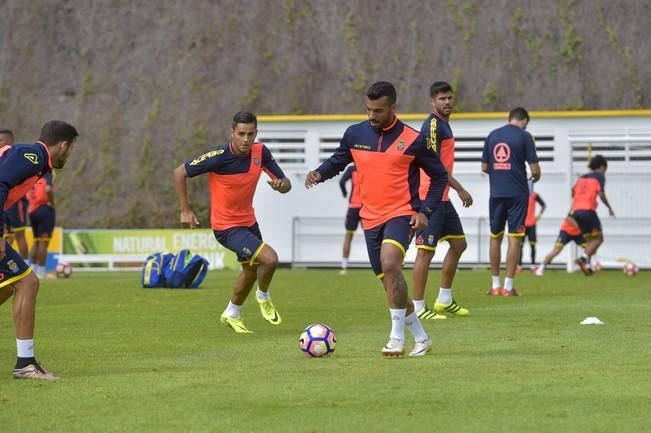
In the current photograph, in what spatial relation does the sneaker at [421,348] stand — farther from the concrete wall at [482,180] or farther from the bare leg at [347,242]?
the concrete wall at [482,180]

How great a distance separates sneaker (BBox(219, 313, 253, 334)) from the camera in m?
13.7

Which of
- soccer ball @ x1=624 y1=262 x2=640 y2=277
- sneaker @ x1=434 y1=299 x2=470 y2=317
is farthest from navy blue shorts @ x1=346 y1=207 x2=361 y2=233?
sneaker @ x1=434 y1=299 x2=470 y2=317

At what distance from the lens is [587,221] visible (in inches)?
1061

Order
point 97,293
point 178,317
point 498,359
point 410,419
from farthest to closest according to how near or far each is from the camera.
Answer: point 97,293 → point 178,317 → point 498,359 → point 410,419

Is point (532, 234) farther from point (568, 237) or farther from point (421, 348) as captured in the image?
point (421, 348)

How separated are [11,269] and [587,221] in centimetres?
1883

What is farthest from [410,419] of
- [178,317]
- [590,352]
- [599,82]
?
[599,82]

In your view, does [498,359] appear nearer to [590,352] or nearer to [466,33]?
[590,352]

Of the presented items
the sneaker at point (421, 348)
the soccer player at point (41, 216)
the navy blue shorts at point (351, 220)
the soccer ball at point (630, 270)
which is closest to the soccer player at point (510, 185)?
the sneaker at point (421, 348)

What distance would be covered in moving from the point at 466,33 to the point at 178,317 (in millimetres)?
30868

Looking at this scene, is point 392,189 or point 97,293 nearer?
point 392,189

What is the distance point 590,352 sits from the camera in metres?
11.0

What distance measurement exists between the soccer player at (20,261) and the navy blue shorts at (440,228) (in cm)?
626

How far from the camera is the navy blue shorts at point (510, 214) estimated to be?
19312 millimetres
